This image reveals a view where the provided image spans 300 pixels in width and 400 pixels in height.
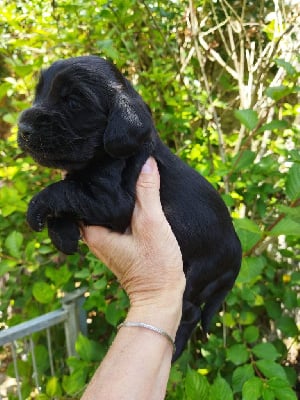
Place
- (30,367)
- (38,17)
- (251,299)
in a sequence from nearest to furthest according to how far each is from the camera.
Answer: (251,299)
(30,367)
(38,17)

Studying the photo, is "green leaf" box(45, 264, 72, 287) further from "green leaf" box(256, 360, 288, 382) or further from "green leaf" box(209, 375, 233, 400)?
"green leaf" box(256, 360, 288, 382)

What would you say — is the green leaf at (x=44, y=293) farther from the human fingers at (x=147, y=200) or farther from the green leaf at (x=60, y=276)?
the human fingers at (x=147, y=200)

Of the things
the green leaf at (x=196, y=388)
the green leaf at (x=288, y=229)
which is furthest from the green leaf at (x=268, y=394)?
the green leaf at (x=288, y=229)

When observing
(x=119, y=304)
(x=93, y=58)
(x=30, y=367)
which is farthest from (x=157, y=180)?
(x=30, y=367)

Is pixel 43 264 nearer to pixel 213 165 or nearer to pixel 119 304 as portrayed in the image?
pixel 119 304

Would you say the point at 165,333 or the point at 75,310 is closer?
the point at 165,333

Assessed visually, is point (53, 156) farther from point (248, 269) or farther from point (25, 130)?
point (248, 269)

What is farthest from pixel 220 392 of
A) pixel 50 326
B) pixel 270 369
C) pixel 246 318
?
pixel 50 326
